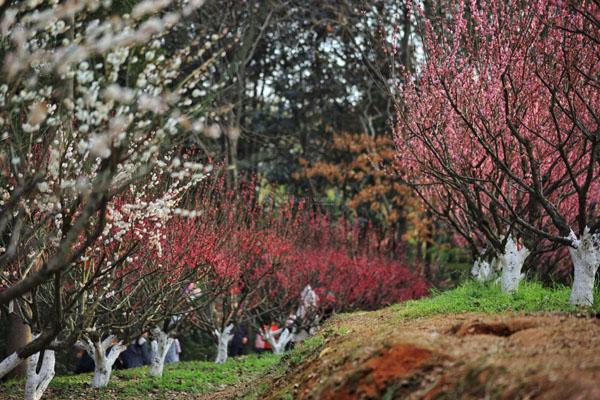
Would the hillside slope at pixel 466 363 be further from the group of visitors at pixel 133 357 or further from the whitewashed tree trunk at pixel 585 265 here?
the group of visitors at pixel 133 357

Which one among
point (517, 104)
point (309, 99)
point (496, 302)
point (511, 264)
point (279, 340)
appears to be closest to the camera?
point (496, 302)

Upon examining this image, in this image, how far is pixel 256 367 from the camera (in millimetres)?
12773

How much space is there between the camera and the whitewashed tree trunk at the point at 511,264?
29.9 feet

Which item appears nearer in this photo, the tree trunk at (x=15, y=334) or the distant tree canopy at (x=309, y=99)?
the tree trunk at (x=15, y=334)

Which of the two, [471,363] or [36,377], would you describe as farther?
[36,377]

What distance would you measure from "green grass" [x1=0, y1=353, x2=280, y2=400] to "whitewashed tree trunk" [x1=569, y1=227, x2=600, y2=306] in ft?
13.2

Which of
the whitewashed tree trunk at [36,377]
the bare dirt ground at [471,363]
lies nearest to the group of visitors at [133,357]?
the whitewashed tree trunk at [36,377]

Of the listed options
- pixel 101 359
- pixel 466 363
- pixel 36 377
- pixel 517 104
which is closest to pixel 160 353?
pixel 101 359

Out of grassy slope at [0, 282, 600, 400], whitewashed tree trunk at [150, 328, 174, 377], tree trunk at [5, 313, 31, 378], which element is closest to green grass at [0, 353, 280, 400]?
grassy slope at [0, 282, 600, 400]

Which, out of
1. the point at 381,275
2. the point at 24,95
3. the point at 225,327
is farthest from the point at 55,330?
the point at 381,275

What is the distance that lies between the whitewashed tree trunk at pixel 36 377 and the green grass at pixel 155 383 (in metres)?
0.96

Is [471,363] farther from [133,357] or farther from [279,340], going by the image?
[133,357]

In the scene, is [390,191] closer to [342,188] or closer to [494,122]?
[342,188]

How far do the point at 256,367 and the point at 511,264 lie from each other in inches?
224
